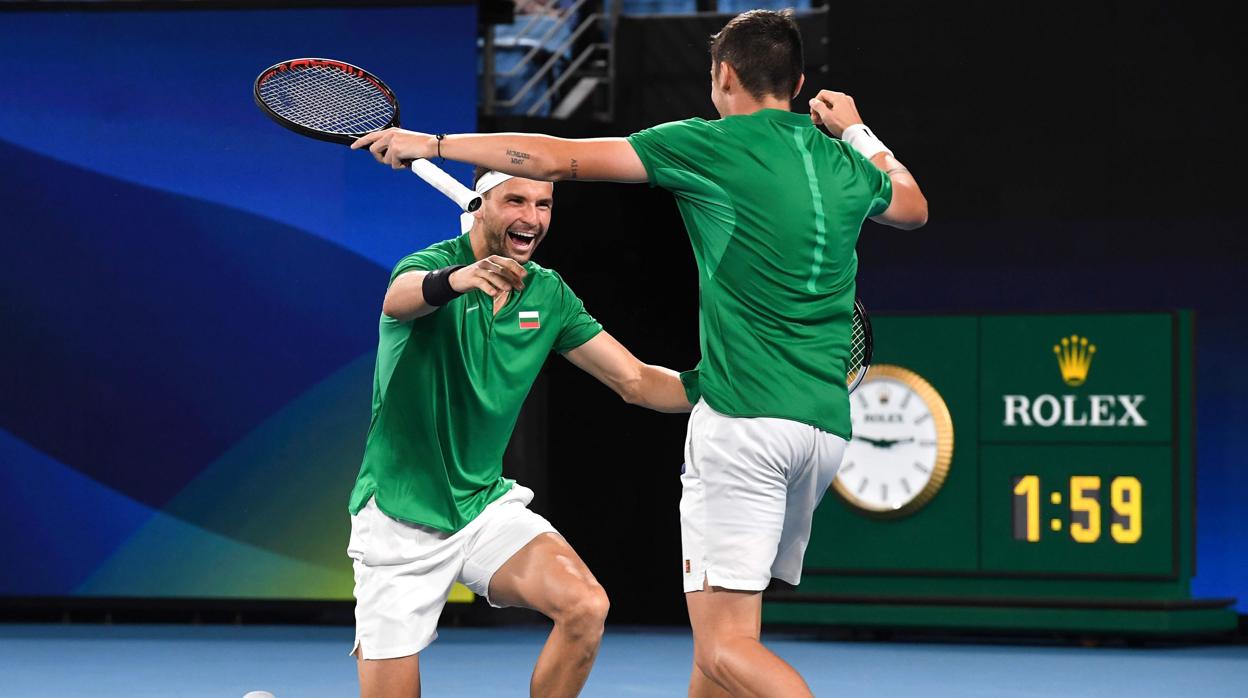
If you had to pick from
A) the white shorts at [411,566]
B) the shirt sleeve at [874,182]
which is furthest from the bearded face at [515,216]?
the shirt sleeve at [874,182]

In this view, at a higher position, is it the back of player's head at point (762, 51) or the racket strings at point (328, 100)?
the racket strings at point (328, 100)

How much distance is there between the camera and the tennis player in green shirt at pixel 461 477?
411cm

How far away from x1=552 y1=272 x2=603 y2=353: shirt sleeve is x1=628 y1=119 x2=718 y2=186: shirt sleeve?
108 centimetres

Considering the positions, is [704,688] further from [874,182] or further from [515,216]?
[515,216]

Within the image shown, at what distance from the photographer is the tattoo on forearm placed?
3.37 meters

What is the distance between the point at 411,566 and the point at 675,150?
1357mm

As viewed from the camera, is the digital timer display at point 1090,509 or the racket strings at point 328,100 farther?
the digital timer display at point 1090,509

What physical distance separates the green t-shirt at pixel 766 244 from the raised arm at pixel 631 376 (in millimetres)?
617

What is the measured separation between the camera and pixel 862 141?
150 inches

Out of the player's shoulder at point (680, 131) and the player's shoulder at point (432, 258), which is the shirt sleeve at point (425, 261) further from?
the player's shoulder at point (680, 131)

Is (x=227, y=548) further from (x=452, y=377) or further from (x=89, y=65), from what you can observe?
(x=452, y=377)

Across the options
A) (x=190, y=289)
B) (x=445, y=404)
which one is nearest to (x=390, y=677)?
(x=445, y=404)

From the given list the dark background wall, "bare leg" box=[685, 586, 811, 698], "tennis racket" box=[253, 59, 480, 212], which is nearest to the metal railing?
the dark background wall

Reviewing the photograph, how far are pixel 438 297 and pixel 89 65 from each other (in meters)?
6.13
